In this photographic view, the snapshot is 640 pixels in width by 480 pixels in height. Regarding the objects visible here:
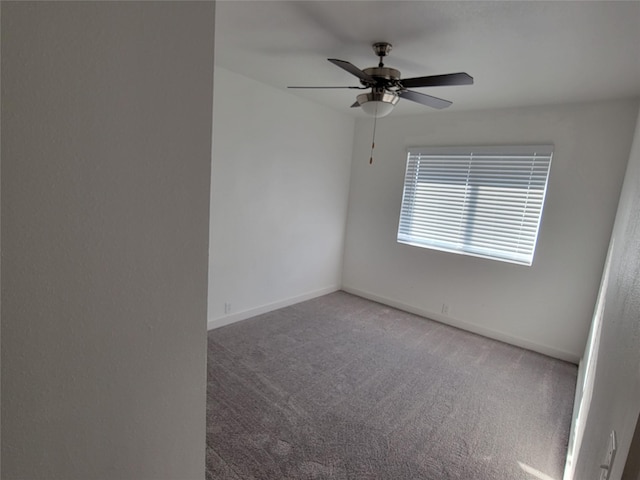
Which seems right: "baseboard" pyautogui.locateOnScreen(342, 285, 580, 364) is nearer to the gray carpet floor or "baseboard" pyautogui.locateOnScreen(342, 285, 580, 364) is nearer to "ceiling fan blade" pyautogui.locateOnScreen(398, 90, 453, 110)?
the gray carpet floor

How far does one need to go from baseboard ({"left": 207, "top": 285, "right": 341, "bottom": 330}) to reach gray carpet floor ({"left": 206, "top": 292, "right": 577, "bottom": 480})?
94mm

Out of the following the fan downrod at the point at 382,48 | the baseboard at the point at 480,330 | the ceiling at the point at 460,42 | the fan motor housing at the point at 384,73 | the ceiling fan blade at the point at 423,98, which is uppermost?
the ceiling at the point at 460,42

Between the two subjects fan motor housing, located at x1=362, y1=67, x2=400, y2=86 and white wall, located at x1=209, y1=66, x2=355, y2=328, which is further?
white wall, located at x1=209, y1=66, x2=355, y2=328

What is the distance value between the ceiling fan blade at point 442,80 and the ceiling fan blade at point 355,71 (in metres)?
0.22

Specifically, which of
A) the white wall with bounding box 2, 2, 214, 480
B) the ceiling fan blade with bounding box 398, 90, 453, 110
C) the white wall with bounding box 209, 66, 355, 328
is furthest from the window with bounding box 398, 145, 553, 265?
the white wall with bounding box 2, 2, 214, 480

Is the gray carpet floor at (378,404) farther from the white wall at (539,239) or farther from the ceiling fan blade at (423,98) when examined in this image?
the ceiling fan blade at (423,98)

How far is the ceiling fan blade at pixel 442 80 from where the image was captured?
1925 mm

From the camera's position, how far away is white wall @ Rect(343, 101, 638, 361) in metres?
2.92

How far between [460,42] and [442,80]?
299 mm

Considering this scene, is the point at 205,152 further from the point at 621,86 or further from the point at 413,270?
the point at 413,270

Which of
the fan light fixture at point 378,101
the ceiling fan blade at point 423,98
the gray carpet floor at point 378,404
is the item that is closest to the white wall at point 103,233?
the gray carpet floor at point 378,404

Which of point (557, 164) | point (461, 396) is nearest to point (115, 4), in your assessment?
point (461, 396)

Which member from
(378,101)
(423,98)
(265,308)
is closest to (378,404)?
(265,308)

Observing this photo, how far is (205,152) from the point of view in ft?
2.49
